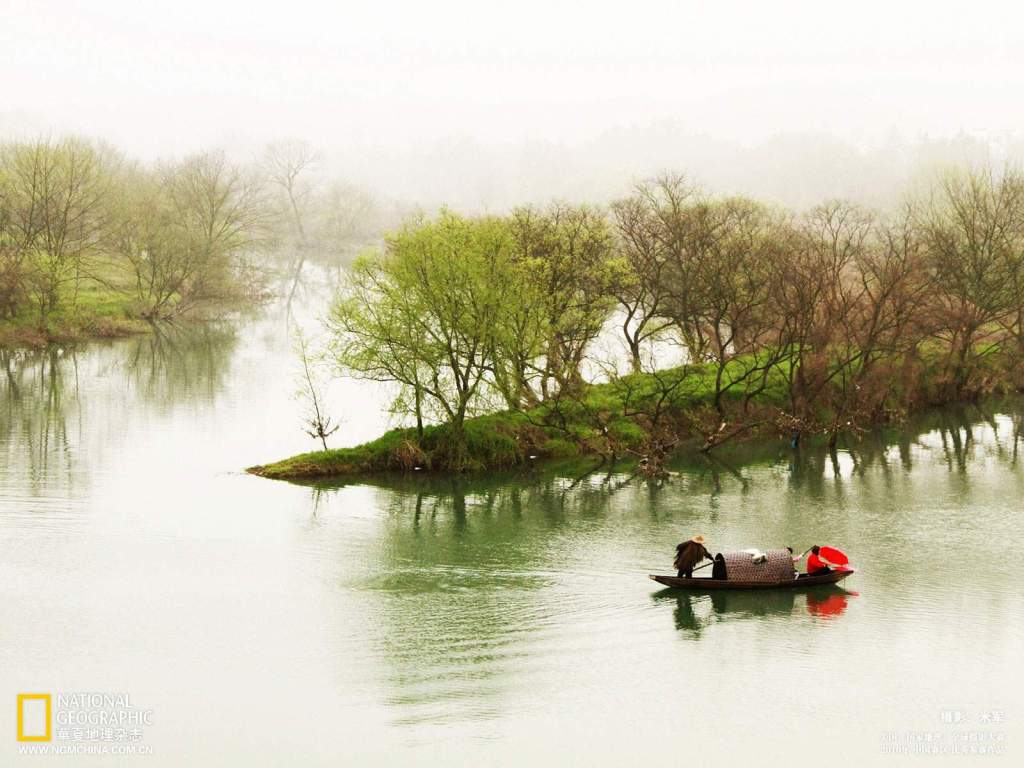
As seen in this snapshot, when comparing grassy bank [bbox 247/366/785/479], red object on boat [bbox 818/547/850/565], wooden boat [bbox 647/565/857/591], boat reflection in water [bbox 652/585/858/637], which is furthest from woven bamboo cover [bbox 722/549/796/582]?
grassy bank [bbox 247/366/785/479]

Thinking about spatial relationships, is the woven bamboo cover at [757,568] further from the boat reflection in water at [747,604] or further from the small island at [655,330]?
the small island at [655,330]

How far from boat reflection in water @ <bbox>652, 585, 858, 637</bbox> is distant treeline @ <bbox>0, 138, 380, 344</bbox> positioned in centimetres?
5874

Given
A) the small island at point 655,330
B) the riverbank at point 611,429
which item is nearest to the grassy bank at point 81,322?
the small island at point 655,330

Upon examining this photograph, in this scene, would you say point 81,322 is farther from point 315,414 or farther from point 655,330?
point 655,330

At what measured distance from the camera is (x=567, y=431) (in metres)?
49.2

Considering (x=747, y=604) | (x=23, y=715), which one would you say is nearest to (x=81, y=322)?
(x=23, y=715)

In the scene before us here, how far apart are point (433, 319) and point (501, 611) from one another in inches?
737

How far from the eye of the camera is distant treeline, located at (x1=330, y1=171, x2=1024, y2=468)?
1777 inches

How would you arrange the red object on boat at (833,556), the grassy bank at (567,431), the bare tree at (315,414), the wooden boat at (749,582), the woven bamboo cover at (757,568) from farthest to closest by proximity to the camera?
the bare tree at (315,414) < the grassy bank at (567,431) < the red object on boat at (833,556) < the woven bamboo cover at (757,568) < the wooden boat at (749,582)

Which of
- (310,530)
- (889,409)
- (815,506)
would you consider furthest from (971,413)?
(310,530)

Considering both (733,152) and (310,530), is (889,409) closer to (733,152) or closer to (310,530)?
(310,530)

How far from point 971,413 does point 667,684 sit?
139 ft

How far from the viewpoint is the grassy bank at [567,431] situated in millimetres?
44938

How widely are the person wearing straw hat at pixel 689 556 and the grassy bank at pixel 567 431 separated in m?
16.1
